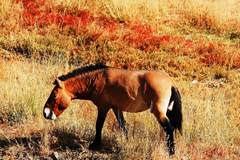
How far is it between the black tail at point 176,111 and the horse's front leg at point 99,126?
0.76 meters

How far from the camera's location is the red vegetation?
Answer: 584 inches

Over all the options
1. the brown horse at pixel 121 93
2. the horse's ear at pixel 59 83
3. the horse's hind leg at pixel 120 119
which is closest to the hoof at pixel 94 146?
the brown horse at pixel 121 93

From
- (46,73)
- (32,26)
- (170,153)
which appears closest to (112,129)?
(170,153)

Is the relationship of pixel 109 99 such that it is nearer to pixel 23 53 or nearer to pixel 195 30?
pixel 23 53

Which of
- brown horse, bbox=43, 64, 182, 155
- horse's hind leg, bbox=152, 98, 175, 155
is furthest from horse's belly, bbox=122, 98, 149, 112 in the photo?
horse's hind leg, bbox=152, 98, 175, 155

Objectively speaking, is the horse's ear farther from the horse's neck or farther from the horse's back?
the horse's back

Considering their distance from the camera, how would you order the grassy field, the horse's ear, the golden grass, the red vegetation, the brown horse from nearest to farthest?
the brown horse → the horse's ear → the golden grass → the grassy field → the red vegetation

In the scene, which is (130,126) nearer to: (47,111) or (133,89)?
(133,89)

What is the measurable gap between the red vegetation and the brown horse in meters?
7.12

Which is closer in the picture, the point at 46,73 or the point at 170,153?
the point at 170,153

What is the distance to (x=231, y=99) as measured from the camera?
38.8 feet

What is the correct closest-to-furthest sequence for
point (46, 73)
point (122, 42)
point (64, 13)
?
point (46, 73), point (122, 42), point (64, 13)

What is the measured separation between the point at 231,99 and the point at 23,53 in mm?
5131

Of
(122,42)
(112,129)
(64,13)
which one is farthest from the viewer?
(64,13)
